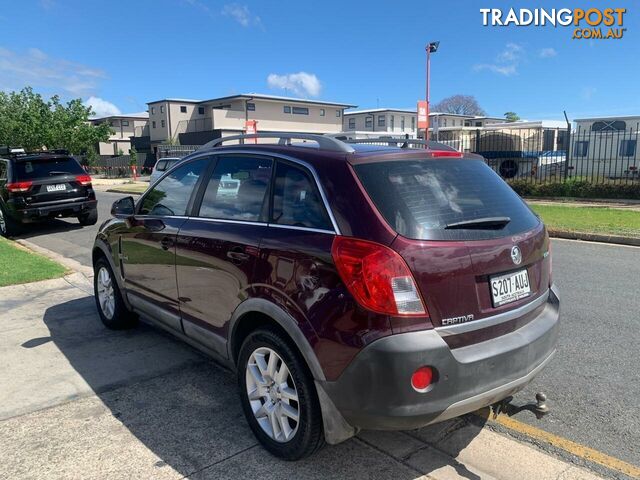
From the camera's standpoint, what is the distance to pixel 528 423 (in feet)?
10.9

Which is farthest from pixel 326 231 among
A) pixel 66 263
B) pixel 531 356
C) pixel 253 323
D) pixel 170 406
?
pixel 66 263

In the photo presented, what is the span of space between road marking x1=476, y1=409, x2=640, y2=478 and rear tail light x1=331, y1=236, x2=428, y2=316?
1.34 metres

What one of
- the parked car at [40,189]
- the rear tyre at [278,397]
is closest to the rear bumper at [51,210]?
the parked car at [40,189]

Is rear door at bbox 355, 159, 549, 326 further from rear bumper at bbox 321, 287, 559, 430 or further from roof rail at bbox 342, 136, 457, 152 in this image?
roof rail at bbox 342, 136, 457, 152

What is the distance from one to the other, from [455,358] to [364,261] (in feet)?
2.11

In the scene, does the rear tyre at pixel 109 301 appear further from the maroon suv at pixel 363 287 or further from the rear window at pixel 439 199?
the rear window at pixel 439 199

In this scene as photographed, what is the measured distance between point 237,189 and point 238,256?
53 centimetres

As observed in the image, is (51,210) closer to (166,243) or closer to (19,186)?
(19,186)

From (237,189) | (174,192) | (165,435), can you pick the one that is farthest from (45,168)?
(165,435)

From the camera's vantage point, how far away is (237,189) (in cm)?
343

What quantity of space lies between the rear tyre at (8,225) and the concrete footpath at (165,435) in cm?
873

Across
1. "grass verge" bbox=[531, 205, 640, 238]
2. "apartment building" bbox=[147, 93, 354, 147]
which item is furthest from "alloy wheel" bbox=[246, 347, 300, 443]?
"apartment building" bbox=[147, 93, 354, 147]

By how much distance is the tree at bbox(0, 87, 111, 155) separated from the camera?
3662cm

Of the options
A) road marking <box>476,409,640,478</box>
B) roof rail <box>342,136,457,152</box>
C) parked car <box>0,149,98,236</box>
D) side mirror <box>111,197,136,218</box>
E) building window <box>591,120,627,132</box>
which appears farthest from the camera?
building window <box>591,120,627,132</box>
